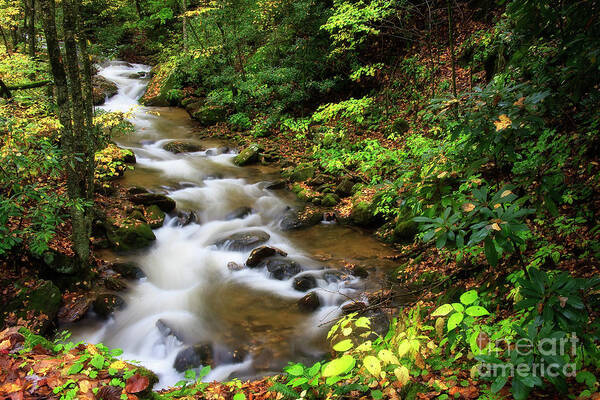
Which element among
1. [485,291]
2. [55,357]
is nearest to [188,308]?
[55,357]

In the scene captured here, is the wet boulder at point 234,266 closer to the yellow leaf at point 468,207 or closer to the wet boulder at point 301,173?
the wet boulder at point 301,173

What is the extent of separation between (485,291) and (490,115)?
1950 mm

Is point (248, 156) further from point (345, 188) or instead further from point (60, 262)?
point (60, 262)

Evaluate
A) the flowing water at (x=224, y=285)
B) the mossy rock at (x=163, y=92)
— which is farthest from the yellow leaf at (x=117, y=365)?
the mossy rock at (x=163, y=92)

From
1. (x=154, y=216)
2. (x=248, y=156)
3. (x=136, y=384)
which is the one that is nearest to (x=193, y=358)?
(x=136, y=384)

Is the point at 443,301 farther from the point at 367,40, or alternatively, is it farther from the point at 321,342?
the point at 367,40

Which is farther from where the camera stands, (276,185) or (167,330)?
(276,185)

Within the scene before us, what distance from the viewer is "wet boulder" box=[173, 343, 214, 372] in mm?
5223

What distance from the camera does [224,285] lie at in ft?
24.0

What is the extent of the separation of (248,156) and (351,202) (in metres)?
5.22

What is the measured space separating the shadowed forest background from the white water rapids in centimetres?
12

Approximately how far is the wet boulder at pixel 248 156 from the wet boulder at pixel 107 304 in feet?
25.0

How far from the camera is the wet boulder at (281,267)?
728cm

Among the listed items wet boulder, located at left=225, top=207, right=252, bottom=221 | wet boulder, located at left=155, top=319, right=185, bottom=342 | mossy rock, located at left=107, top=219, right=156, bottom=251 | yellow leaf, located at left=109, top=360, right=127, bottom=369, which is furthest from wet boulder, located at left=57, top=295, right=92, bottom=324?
wet boulder, located at left=225, top=207, right=252, bottom=221
